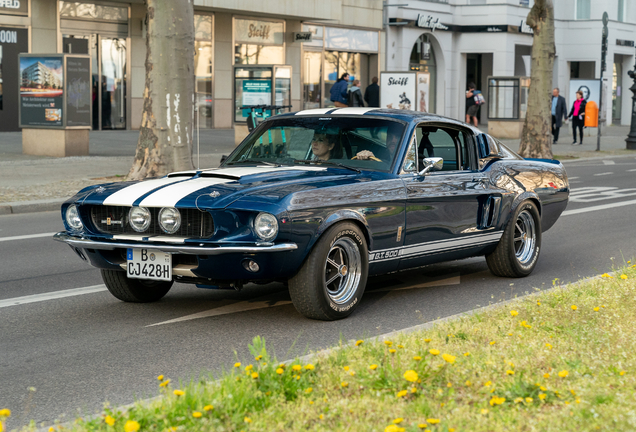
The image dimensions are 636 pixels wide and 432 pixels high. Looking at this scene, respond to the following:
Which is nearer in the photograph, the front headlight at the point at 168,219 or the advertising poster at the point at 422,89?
the front headlight at the point at 168,219

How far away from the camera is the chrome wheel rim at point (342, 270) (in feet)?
20.7

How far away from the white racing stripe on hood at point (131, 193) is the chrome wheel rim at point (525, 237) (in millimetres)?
3400

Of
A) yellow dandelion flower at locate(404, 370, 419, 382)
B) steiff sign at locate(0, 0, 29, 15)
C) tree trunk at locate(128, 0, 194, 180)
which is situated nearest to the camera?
yellow dandelion flower at locate(404, 370, 419, 382)

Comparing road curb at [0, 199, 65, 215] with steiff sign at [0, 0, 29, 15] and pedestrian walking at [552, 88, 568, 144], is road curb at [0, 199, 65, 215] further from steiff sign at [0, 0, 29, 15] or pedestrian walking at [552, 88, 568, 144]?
pedestrian walking at [552, 88, 568, 144]

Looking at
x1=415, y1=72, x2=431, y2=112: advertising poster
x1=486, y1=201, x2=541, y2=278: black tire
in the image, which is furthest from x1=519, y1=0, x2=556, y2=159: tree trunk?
x1=486, y1=201, x2=541, y2=278: black tire

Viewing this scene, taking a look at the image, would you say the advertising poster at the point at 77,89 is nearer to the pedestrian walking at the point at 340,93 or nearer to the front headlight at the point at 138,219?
the pedestrian walking at the point at 340,93

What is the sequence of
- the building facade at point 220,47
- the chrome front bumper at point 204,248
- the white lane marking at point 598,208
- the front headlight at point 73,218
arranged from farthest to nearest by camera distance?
the building facade at point 220,47 < the white lane marking at point 598,208 < the front headlight at point 73,218 < the chrome front bumper at point 204,248

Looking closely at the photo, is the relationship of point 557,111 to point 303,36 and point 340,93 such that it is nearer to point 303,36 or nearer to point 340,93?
point 340,93

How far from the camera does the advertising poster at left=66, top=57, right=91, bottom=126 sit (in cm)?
2080

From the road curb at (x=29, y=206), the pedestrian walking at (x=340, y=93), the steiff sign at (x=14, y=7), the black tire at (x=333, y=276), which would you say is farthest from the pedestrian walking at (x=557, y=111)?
the black tire at (x=333, y=276)

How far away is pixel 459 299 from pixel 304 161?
1649mm

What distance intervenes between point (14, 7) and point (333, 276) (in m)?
23.7

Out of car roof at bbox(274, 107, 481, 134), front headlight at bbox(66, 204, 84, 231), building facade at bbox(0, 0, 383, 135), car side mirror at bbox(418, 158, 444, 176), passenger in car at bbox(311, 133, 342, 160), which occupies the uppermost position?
building facade at bbox(0, 0, 383, 135)

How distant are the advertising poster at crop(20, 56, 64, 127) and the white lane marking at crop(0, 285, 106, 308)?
14.0 m
